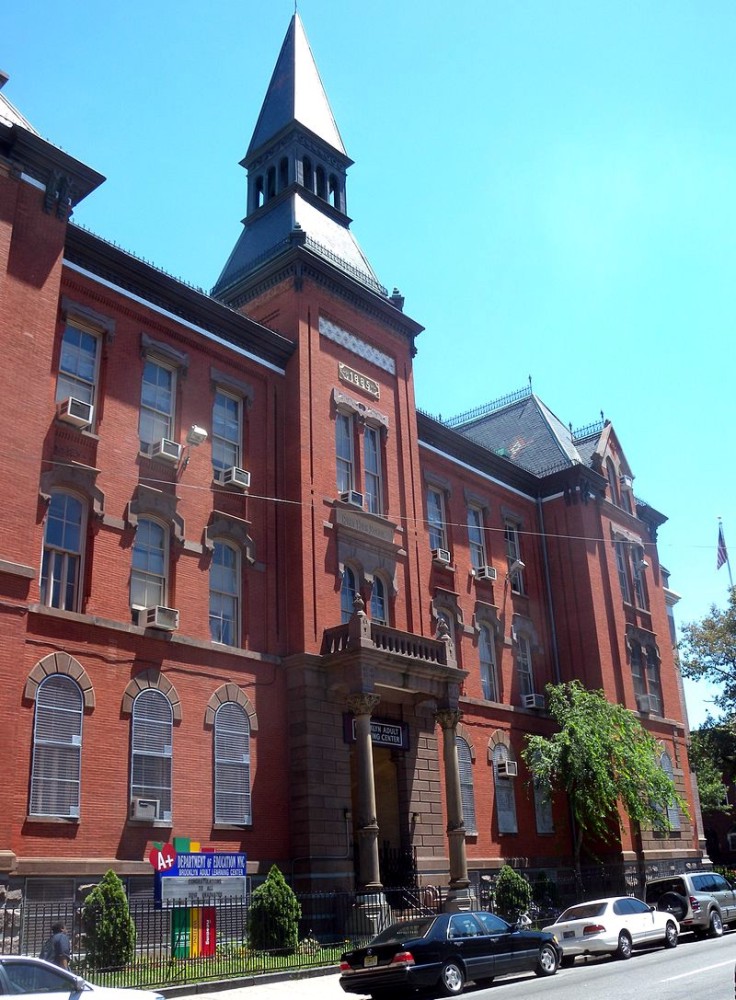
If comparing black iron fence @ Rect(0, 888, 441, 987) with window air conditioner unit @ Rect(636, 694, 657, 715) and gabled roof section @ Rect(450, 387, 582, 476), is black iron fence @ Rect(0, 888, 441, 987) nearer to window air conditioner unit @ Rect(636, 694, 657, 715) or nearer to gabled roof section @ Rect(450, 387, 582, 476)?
window air conditioner unit @ Rect(636, 694, 657, 715)

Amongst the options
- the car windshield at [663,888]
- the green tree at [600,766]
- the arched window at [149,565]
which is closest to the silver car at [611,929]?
the car windshield at [663,888]

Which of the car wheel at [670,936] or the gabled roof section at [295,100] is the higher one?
the gabled roof section at [295,100]

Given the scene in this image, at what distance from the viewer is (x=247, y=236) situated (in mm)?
33812

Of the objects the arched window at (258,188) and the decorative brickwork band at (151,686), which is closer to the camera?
the decorative brickwork band at (151,686)

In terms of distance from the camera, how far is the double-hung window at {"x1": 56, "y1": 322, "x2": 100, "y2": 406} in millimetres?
22250

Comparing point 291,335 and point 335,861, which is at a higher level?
point 291,335

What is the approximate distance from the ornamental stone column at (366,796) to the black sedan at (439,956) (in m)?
5.28

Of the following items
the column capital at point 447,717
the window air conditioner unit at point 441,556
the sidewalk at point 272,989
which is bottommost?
the sidewalk at point 272,989

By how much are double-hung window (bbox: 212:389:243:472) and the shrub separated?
13655 millimetres

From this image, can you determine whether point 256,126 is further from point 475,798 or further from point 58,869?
point 58,869

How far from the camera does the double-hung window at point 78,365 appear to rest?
73.0ft

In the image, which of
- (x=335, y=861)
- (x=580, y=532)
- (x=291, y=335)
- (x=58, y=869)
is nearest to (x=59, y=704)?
(x=58, y=869)

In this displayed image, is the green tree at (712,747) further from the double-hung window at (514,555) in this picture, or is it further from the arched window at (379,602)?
the arched window at (379,602)

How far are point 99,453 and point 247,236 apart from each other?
1425 cm
